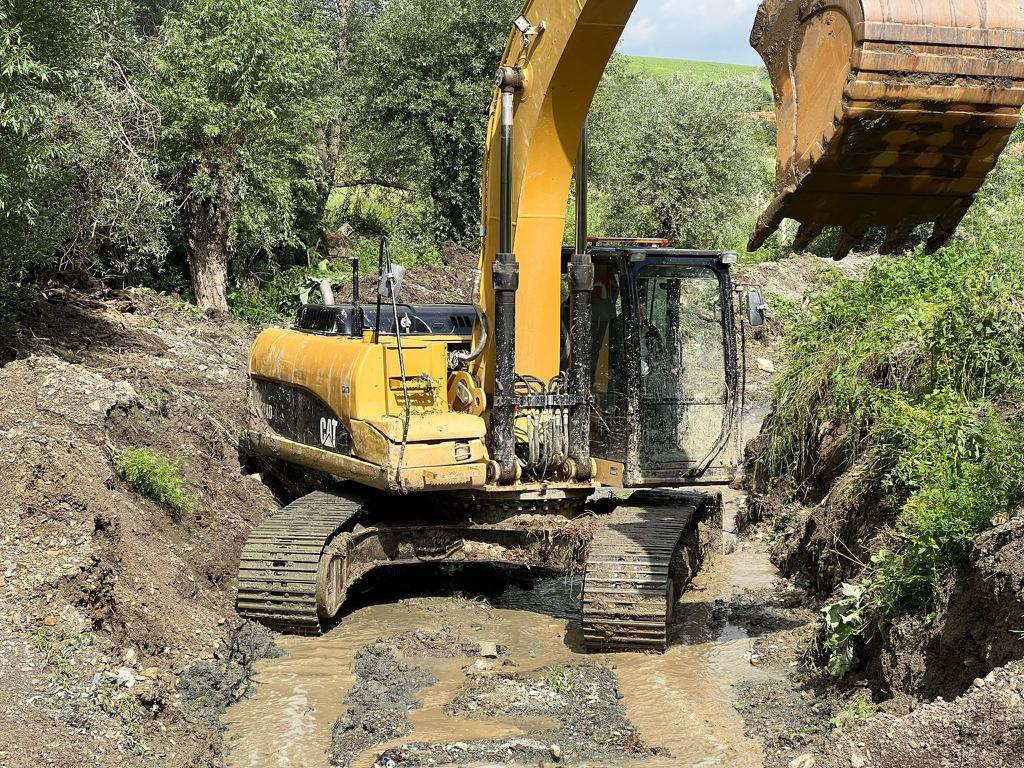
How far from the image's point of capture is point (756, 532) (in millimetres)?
10695

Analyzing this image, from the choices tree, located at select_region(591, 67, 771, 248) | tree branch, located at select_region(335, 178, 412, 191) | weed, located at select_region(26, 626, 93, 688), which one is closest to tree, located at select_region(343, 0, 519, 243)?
tree branch, located at select_region(335, 178, 412, 191)

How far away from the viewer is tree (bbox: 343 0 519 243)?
22217 mm

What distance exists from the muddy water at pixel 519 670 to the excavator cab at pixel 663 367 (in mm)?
1164

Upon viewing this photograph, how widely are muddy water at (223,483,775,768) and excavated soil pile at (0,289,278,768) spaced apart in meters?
0.35

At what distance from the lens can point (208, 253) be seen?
17.8 m

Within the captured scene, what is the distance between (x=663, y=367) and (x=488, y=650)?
242 cm

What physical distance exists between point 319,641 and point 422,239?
1617 centimetres

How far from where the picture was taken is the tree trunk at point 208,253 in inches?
688

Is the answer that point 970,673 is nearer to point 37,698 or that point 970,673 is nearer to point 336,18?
point 37,698

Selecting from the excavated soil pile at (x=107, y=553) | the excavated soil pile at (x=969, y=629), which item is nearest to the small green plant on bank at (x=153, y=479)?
the excavated soil pile at (x=107, y=553)

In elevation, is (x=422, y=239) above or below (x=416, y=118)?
below

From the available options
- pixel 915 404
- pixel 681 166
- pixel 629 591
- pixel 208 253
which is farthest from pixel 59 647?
pixel 681 166

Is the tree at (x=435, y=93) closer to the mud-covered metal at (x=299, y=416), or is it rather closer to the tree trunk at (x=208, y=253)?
the tree trunk at (x=208, y=253)

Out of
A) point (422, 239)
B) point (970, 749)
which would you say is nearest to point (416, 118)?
point (422, 239)
